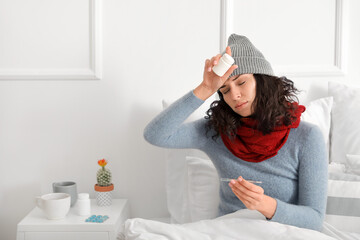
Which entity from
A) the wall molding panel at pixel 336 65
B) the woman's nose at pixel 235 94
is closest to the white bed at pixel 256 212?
the wall molding panel at pixel 336 65

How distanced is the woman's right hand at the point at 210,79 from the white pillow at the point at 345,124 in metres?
0.80

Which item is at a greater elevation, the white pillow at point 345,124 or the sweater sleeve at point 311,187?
the white pillow at point 345,124

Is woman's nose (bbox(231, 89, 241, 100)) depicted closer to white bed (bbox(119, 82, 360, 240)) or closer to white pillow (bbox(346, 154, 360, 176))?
white bed (bbox(119, 82, 360, 240))

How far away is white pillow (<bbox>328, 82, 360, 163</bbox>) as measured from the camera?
1.68 m

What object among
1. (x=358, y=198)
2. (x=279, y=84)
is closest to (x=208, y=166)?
(x=279, y=84)

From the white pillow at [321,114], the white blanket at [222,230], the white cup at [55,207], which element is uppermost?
the white pillow at [321,114]

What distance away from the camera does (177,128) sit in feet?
4.47

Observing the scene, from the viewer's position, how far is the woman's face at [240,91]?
126 centimetres

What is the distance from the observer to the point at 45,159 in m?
1.89

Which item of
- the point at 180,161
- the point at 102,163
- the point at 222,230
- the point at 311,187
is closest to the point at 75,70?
the point at 102,163

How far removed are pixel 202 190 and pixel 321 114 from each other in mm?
653

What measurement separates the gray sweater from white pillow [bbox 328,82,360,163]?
1.49ft

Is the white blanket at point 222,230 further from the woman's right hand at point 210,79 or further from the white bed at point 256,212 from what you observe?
the woman's right hand at point 210,79

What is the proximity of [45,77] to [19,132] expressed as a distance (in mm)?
313
